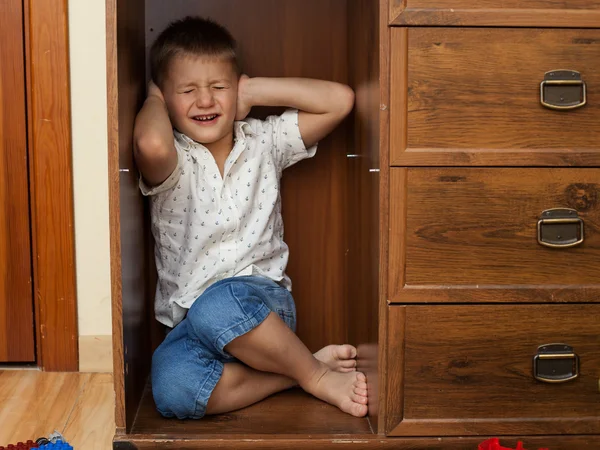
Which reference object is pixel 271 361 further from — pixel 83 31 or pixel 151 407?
pixel 83 31

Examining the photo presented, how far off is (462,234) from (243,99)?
459 mm

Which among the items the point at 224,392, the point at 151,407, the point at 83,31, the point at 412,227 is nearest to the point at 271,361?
the point at 224,392

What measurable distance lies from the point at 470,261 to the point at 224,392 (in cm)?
43

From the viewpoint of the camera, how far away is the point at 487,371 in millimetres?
→ 1111

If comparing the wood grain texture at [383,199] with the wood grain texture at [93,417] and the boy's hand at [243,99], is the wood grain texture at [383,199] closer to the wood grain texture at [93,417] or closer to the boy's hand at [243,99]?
the boy's hand at [243,99]

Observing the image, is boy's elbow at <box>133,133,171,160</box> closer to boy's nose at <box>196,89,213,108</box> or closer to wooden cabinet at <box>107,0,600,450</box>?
wooden cabinet at <box>107,0,600,450</box>

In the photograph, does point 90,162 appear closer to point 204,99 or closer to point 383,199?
point 204,99

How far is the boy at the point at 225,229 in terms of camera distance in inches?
47.9

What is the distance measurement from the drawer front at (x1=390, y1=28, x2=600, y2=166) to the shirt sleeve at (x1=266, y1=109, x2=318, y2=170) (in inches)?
12.6

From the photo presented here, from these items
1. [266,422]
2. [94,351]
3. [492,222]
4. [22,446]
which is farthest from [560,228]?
[94,351]

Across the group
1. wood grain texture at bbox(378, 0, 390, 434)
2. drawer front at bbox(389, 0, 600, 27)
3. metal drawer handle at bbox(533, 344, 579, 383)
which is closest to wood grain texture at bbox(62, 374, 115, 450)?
wood grain texture at bbox(378, 0, 390, 434)

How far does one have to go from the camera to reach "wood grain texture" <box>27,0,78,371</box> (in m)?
1.48

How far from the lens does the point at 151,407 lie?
1.25m

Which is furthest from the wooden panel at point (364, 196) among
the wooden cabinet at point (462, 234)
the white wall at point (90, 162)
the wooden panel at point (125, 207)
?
the white wall at point (90, 162)
